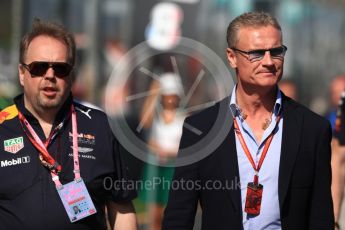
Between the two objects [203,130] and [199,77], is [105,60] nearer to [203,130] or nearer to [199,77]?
[199,77]

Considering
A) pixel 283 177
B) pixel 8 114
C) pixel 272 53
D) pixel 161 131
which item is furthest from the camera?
pixel 161 131

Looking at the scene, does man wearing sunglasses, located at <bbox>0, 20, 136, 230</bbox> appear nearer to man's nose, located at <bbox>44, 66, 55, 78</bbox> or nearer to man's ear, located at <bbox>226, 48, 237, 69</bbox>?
man's nose, located at <bbox>44, 66, 55, 78</bbox>

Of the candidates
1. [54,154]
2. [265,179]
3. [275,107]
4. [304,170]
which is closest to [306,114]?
[275,107]

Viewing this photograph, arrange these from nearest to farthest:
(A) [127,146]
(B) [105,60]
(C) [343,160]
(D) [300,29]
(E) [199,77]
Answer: (C) [343,160] < (A) [127,146] < (E) [199,77] < (B) [105,60] < (D) [300,29]

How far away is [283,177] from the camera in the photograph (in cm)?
413

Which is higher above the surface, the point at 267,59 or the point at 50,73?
the point at 267,59

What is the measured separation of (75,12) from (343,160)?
6411 mm

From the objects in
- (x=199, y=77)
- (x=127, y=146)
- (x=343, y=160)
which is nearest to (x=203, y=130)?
(x=343, y=160)

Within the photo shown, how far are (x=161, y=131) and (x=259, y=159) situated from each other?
4.84 metres

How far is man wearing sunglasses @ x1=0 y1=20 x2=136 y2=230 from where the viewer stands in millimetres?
4129

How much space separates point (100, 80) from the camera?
12320 mm

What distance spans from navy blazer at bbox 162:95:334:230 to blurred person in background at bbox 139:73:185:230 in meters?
3.62

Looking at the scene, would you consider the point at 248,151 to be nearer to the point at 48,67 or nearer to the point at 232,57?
the point at 232,57

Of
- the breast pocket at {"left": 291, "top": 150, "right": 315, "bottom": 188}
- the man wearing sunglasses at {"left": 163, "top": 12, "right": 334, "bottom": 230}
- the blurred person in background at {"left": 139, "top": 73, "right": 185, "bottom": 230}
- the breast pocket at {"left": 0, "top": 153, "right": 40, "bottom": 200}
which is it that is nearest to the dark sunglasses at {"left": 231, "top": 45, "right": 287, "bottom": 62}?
the man wearing sunglasses at {"left": 163, "top": 12, "right": 334, "bottom": 230}
